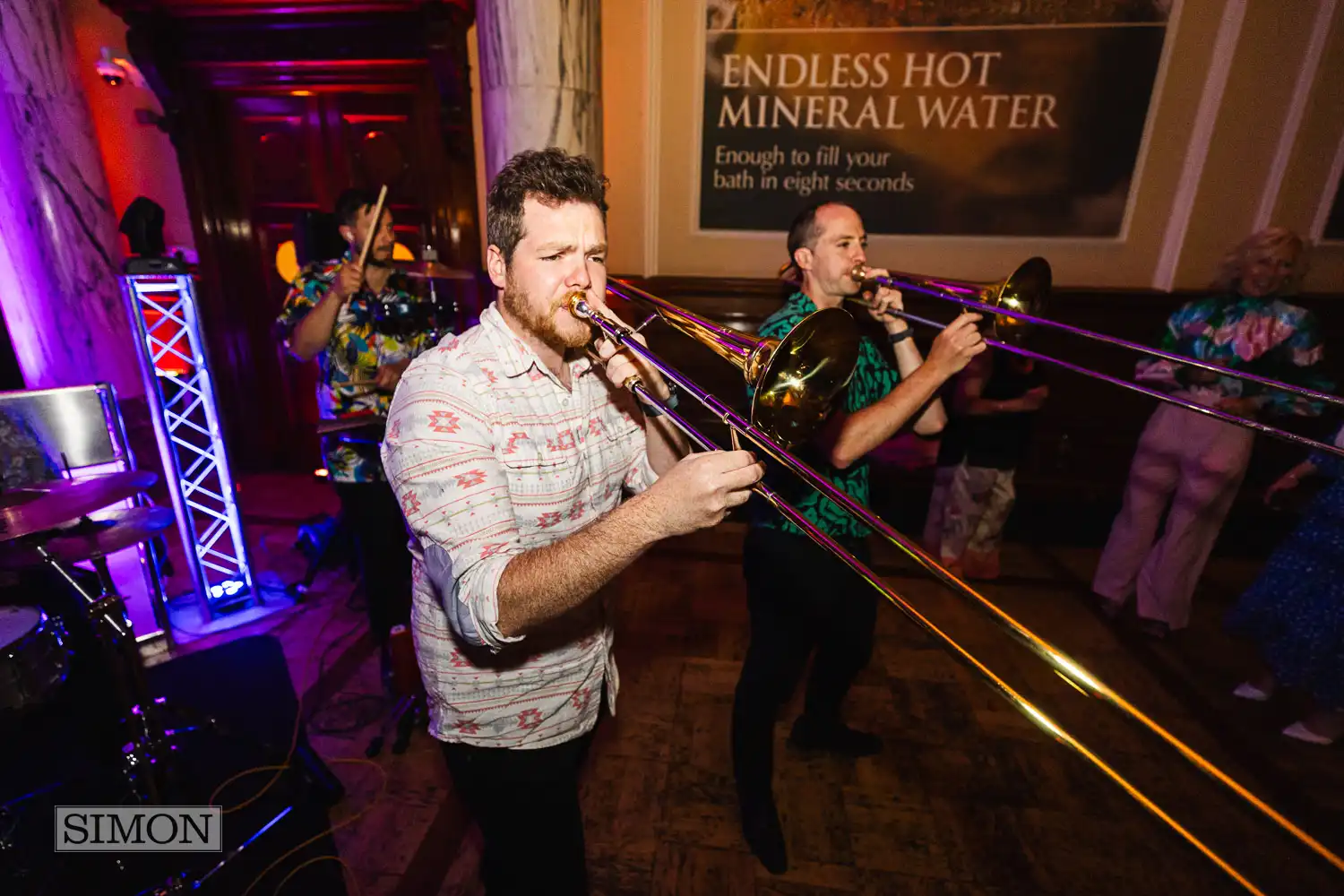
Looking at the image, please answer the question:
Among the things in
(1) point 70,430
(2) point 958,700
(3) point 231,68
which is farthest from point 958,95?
(1) point 70,430

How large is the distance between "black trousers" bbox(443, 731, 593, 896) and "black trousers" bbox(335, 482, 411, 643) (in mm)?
1718

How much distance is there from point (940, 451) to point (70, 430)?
202 inches

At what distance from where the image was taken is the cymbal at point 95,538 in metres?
2.27

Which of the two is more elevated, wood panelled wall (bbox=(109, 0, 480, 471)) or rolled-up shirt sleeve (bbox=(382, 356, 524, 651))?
wood panelled wall (bbox=(109, 0, 480, 471))

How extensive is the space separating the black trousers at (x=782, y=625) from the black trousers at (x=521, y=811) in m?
0.79

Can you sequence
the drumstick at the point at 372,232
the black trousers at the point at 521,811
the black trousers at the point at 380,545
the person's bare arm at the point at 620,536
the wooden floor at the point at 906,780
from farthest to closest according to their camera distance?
the black trousers at the point at 380,545 < the drumstick at the point at 372,232 < the wooden floor at the point at 906,780 < the black trousers at the point at 521,811 < the person's bare arm at the point at 620,536

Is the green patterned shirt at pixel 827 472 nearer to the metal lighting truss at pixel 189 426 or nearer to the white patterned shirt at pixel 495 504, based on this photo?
the white patterned shirt at pixel 495 504

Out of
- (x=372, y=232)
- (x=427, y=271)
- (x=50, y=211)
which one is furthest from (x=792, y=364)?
(x=50, y=211)

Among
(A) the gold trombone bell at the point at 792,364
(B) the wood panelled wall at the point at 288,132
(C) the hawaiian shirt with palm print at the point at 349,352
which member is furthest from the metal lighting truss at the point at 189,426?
(A) the gold trombone bell at the point at 792,364

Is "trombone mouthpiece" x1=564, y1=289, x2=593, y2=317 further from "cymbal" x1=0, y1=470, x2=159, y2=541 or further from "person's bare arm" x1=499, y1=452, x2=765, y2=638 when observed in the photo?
"cymbal" x1=0, y1=470, x2=159, y2=541

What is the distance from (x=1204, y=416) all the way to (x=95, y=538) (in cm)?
508

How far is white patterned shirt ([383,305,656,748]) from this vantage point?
1306mm

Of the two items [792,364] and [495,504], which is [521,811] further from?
[792,364]

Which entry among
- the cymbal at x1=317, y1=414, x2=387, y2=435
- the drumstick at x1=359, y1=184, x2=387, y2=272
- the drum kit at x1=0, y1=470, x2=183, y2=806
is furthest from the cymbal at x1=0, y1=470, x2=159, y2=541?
the drumstick at x1=359, y1=184, x2=387, y2=272
